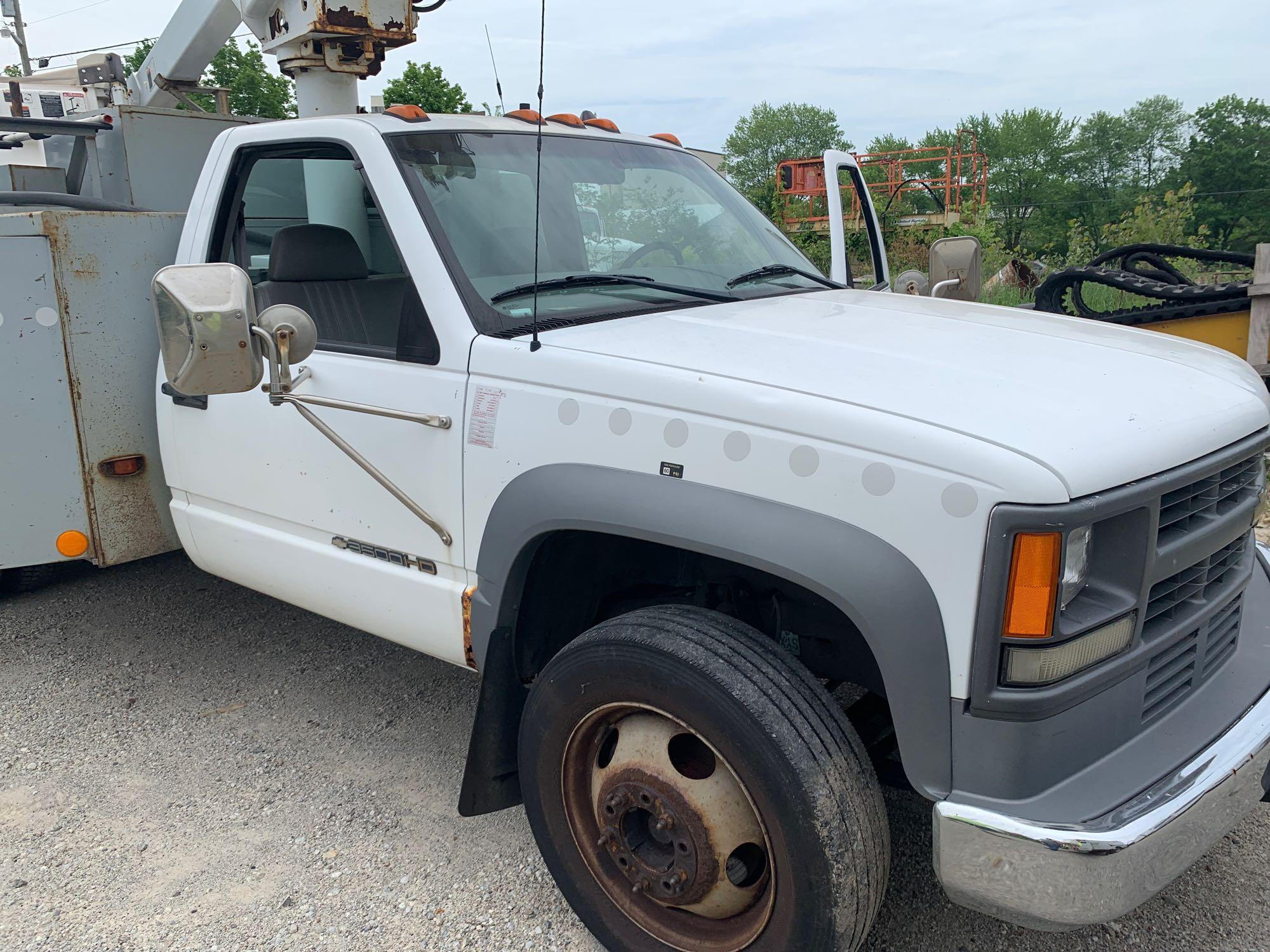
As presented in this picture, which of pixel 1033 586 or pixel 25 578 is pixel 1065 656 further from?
pixel 25 578

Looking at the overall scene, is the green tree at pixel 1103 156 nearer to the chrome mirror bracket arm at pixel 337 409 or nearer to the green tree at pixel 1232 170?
the green tree at pixel 1232 170

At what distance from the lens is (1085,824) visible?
6.06 ft

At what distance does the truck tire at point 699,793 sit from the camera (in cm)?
204

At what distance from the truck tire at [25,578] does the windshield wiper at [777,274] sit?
3.25 m

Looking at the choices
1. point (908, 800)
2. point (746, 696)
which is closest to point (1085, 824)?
point (746, 696)

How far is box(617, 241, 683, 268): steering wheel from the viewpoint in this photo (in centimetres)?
313

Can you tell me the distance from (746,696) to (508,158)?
1.84 meters

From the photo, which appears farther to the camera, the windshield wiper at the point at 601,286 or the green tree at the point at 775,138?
the green tree at the point at 775,138

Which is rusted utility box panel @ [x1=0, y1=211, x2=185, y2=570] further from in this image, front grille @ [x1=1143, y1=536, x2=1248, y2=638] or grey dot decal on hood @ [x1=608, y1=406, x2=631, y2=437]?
front grille @ [x1=1143, y1=536, x2=1248, y2=638]

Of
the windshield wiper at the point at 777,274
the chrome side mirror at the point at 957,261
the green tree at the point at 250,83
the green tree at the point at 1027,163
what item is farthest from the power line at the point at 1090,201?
the windshield wiper at the point at 777,274

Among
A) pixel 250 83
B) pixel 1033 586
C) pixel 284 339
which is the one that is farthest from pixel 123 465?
pixel 250 83

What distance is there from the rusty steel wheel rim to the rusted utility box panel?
7.10ft

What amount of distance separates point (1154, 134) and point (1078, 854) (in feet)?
276

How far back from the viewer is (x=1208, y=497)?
86.1 inches
